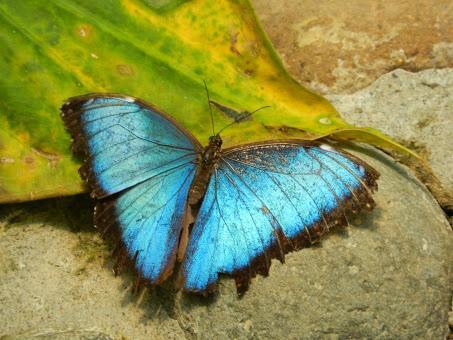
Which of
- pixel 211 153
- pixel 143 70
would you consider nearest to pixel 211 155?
pixel 211 153

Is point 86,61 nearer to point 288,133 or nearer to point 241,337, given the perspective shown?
point 288,133

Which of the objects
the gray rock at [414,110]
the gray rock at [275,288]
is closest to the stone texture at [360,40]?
the gray rock at [414,110]

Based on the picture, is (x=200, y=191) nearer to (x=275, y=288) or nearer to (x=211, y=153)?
(x=211, y=153)

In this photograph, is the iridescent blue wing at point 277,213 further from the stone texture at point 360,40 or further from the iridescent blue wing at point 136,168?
the stone texture at point 360,40

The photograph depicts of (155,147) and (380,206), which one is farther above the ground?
(155,147)

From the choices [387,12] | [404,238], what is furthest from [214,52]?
[404,238]

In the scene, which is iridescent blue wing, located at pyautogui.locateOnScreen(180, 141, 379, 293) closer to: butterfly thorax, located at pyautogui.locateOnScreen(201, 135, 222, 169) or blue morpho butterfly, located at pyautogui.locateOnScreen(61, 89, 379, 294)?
blue morpho butterfly, located at pyautogui.locateOnScreen(61, 89, 379, 294)
